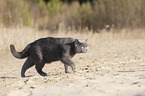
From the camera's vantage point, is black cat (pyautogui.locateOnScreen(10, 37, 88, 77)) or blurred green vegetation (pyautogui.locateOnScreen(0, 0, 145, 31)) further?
blurred green vegetation (pyautogui.locateOnScreen(0, 0, 145, 31))

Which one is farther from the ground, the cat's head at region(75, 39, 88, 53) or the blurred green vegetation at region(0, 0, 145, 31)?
the blurred green vegetation at region(0, 0, 145, 31)

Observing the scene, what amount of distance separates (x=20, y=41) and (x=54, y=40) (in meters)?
6.17

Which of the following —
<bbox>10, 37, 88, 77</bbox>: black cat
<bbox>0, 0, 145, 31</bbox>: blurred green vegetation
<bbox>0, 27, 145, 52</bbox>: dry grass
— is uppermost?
<bbox>0, 0, 145, 31</bbox>: blurred green vegetation

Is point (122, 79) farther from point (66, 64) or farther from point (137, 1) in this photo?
point (137, 1)

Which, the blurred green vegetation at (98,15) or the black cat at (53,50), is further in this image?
the blurred green vegetation at (98,15)

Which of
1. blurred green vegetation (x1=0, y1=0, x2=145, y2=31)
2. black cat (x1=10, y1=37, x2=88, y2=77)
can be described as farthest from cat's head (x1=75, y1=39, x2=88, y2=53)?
blurred green vegetation (x1=0, y1=0, x2=145, y2=31)

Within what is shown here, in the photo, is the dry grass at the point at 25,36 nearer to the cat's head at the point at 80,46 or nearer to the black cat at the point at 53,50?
the black cat at the point at 53,50

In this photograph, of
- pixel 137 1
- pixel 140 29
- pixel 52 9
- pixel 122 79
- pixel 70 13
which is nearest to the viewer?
pixel 122 79

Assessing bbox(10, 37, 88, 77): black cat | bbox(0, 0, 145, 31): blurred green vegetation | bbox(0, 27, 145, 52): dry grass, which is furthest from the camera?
bbox(0, 0, 145, 31): blurred green vegetation

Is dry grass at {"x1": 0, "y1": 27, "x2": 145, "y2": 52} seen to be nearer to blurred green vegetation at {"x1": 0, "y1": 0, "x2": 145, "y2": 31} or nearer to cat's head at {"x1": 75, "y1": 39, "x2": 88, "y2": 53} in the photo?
blurred green vegetation at {"x1": 0, "y1": 0, "x2": 145, "y2": 31}

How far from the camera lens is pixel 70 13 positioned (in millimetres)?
21391

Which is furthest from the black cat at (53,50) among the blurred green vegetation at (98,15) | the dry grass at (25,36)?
the blurred green vegetation at (98,15)

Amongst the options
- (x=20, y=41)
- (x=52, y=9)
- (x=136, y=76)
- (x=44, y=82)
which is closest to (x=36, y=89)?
(x=44, y=82)

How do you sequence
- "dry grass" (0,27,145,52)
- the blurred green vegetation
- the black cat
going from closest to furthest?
the black cat
"dry grass" (0,27,145,52)
the blurred green vegetation
